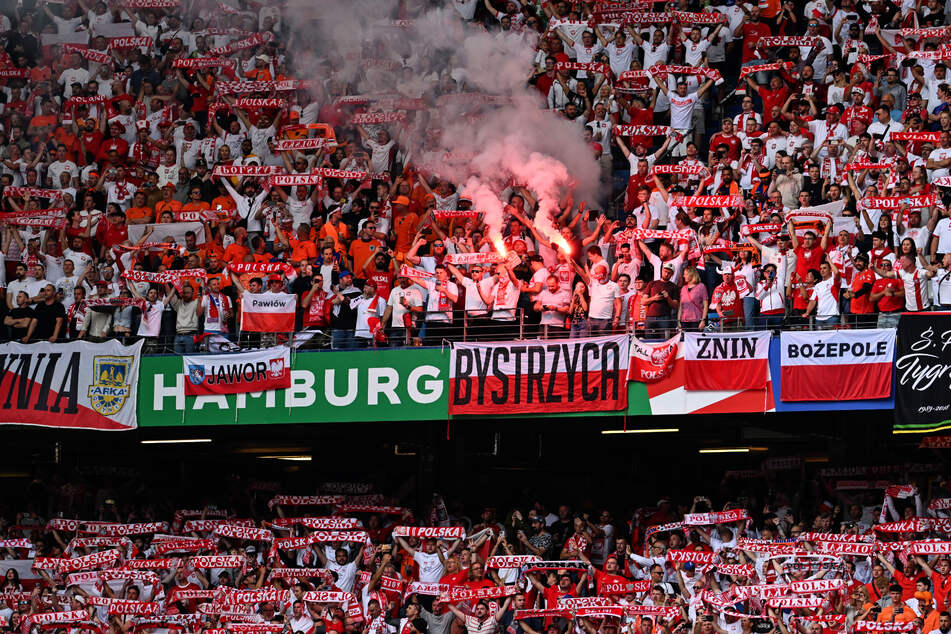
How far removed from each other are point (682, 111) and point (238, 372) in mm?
7680

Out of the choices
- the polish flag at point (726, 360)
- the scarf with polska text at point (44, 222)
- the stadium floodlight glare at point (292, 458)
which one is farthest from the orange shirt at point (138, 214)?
the polish flag at point (726, 360)

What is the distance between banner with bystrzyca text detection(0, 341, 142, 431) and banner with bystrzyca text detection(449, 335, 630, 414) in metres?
4.32

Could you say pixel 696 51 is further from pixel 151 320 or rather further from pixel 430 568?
pixel 151 320

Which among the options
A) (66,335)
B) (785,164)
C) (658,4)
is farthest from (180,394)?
(658,4)

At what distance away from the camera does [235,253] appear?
21312 mm

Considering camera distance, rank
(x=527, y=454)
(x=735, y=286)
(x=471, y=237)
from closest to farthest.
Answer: (x=735, y=286), (x=471, y=237), (x=527, y=454)

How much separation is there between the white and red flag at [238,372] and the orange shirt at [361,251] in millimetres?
1727

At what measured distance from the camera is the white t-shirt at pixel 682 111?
22.5 m

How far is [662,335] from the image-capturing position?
60.8ft

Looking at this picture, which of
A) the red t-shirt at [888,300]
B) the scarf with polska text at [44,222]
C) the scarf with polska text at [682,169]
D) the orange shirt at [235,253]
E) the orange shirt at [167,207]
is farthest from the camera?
the orange shirt at [167,207]

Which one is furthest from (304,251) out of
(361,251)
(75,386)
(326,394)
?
(75,386)

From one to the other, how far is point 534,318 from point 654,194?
2.78 meters

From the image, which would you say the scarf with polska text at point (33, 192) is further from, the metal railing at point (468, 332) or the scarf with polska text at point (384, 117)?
the scarf with polska text at point (384, 117)

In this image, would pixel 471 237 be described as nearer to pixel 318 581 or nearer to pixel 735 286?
pixel 735 286
